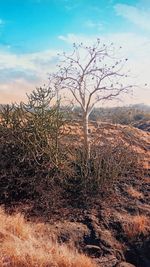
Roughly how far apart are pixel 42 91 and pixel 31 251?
7.27m

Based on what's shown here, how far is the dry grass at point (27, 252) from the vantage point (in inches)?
280

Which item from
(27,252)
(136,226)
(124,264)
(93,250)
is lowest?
(124,264)

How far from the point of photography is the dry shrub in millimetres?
11103

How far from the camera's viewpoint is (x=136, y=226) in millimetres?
11328

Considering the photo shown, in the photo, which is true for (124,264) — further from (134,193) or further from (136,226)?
(134,193)

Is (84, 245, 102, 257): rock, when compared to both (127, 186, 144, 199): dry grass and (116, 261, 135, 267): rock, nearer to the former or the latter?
(116, 261, 135, 267): rock

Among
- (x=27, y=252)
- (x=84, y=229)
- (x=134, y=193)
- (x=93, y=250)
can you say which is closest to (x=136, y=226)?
(x=84, y=229)

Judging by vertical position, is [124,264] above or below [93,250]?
below

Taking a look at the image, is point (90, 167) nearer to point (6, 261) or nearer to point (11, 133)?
point (11, 133)

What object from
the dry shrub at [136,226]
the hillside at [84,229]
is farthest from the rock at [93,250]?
the dry shrub at [136,226]

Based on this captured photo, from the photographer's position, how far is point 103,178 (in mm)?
13281

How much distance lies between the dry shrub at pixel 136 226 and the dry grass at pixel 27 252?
3178 mm

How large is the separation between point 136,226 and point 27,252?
4.83 meters

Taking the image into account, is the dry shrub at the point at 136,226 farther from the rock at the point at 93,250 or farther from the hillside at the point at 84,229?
the rock at the point at 93,250
